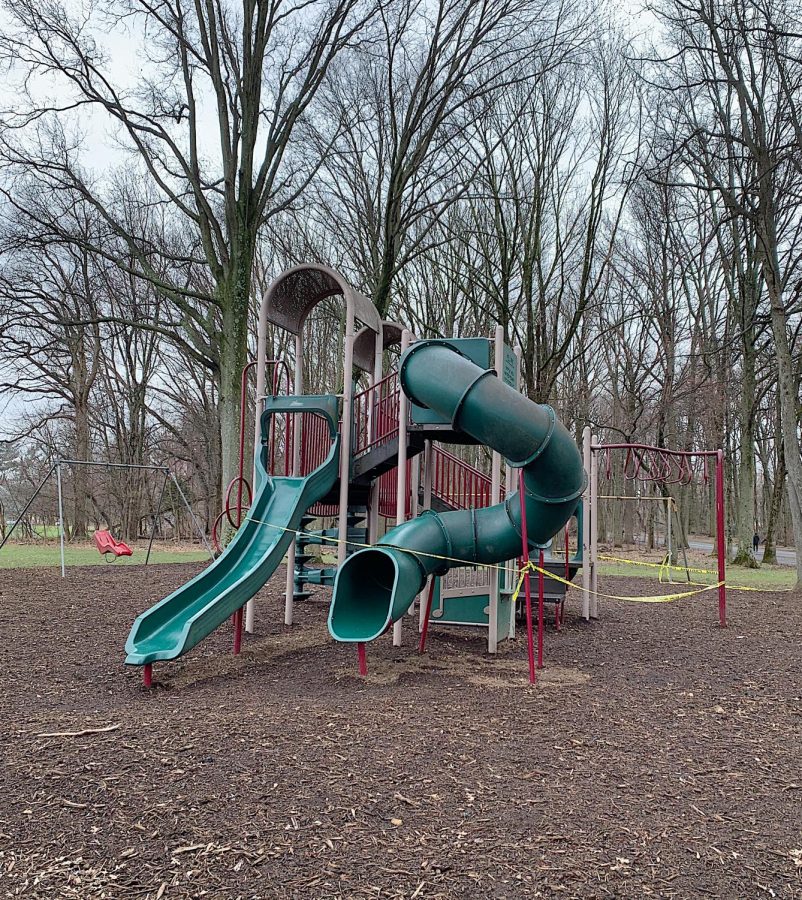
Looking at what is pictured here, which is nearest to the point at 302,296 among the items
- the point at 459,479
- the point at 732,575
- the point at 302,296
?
the point at 302,296

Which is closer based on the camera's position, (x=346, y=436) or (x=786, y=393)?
(x=346, y=436)

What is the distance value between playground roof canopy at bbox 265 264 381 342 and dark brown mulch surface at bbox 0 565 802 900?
4.16 meters

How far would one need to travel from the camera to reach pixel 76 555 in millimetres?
20125

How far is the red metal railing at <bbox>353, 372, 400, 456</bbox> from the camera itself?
875cm

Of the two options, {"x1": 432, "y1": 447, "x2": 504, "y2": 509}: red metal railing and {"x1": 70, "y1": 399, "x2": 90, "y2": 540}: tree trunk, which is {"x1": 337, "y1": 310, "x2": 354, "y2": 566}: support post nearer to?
{"x1": 432, "y1": 447, "x2": 504, "y2": 509}: red metal railing

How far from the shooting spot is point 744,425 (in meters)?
20.9

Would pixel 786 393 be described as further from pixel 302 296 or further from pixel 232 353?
pixel 232 353

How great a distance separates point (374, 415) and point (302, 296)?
5.87 feet

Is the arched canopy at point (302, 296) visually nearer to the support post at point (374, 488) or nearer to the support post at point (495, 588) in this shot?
the support post at point (374, 488)

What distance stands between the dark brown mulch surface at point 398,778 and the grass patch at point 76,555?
10.5 metres

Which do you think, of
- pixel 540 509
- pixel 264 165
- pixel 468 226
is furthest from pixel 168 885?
pixel 468 226

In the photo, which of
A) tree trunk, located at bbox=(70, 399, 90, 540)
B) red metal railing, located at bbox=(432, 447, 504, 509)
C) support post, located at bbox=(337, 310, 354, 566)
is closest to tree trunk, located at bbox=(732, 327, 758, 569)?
red metal railing, located at bbox=(432, 447, 504, 509)

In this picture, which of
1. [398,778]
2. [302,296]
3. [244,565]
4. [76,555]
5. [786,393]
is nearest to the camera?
[398,778]

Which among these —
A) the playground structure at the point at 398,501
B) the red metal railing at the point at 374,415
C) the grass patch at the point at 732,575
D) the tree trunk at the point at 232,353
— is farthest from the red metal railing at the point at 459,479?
the grass patch at the point at 732,575
